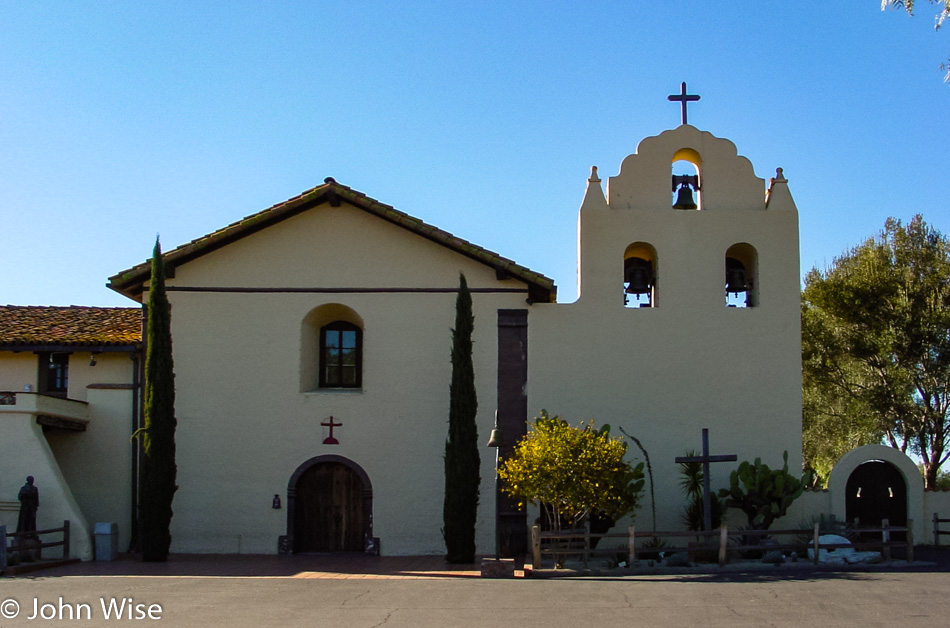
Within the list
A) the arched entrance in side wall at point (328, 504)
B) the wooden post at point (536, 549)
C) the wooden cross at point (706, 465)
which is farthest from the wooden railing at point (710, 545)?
the arched entrance in side wall at point (328, 504)

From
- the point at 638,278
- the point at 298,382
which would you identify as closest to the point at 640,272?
the point at 638,278

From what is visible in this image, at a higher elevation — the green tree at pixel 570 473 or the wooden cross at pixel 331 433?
the wooden cross at pixel 331 433

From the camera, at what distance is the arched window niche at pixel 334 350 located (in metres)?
20.6

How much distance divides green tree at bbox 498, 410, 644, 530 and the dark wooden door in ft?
12.5

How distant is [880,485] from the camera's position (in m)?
20.1

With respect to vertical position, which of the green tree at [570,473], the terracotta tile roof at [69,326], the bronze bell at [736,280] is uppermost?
the bronze bell at [736,280]

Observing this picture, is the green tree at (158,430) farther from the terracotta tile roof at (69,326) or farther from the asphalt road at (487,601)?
the asphalt road at (487,601)

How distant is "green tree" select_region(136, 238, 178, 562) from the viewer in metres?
18.6

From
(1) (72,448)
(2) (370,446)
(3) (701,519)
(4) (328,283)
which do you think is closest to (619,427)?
(3) (701,519)

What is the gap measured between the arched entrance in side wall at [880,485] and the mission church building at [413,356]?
145 centimetres

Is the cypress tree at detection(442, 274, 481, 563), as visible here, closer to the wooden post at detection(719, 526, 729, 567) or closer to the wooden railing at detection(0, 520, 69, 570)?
the wooden post at detection(719, 526, 729, 567)

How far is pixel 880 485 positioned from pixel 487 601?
11070 millimetres

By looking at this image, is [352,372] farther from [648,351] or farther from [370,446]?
[648,351]

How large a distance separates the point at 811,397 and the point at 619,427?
12.5 m
